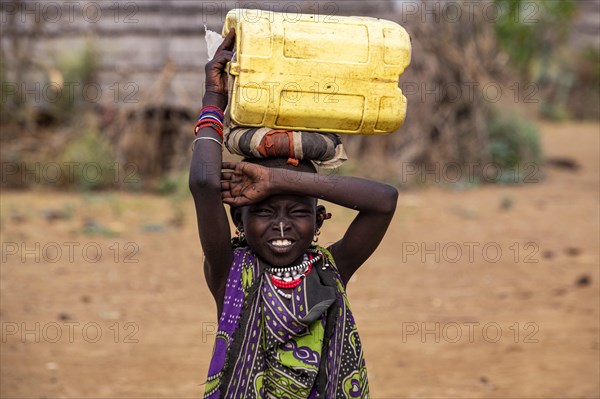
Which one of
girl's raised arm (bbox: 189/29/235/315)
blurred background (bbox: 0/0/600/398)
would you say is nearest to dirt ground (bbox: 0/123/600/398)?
blurred background (bbox: 0/0/600/398)

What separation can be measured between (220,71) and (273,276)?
23.5 inches

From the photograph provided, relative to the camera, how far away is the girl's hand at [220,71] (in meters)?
2.49

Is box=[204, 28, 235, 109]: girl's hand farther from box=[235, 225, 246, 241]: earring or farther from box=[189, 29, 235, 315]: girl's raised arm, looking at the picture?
box=[235, 225, 246, 241]: earring

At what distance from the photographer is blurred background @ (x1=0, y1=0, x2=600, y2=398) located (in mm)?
4832

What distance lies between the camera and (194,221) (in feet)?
27.4

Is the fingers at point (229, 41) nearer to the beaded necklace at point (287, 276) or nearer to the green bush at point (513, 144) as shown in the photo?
the beaded necklace at point (287, 276)

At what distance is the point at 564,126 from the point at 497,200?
409 inches

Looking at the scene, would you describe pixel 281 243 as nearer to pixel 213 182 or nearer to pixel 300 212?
pixel 300 212

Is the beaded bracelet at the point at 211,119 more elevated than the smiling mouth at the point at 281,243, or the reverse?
the beaded bracelet at the point at 211,119

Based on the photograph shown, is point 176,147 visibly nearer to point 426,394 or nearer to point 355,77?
point 426,394

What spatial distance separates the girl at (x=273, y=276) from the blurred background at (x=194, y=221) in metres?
1.91

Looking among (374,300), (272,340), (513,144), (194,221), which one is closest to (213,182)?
(272,340)

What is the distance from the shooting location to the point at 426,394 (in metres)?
4.39

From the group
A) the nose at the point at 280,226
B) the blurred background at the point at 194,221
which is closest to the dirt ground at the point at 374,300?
the blurred background at the point at 194,221
